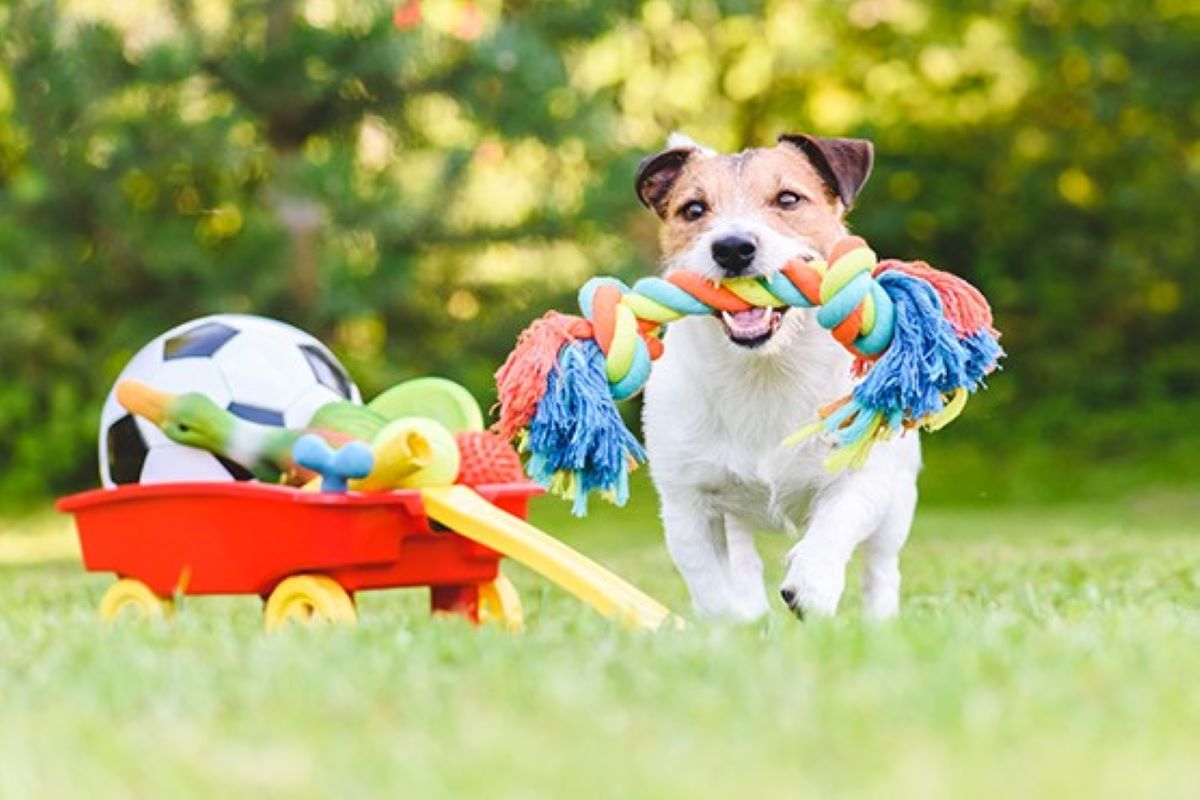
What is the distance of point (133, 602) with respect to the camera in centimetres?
504

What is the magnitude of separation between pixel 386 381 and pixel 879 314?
7720 mm

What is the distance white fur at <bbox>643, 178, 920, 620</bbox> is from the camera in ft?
15.4

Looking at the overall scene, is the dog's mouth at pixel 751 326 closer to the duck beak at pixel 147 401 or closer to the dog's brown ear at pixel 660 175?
the dog's brown ear at pixel 660 175

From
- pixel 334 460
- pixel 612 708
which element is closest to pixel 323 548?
pixel 334 460

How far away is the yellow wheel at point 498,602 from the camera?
5.02m

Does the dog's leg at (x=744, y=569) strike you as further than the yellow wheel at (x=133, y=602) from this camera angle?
No

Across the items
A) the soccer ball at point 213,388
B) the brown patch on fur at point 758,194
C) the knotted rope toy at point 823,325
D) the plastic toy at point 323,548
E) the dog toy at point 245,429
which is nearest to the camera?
the knotted rope toy at point 823,325

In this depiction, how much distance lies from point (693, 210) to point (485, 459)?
2.84ft

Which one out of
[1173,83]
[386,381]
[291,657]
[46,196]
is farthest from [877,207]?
[291,657]

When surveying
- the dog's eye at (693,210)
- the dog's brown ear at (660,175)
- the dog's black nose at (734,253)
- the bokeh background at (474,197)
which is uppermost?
the bokeh background at (474,197)

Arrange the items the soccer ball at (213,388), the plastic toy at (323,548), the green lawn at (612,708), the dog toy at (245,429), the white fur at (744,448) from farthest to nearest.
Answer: the soccer ball at (213,388)
the dog toy at (245,429)
the white fur at (744,448)
the plastic toy at (323,548)
the green lawn at (612,708)

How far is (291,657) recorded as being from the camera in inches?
136

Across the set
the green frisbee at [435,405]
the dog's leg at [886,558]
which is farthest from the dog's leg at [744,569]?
the green frisbee at [435,405]

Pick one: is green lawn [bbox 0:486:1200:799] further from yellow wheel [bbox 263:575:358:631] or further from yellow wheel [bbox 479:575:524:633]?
yellow wheel [bbox 479:575:524:633]
